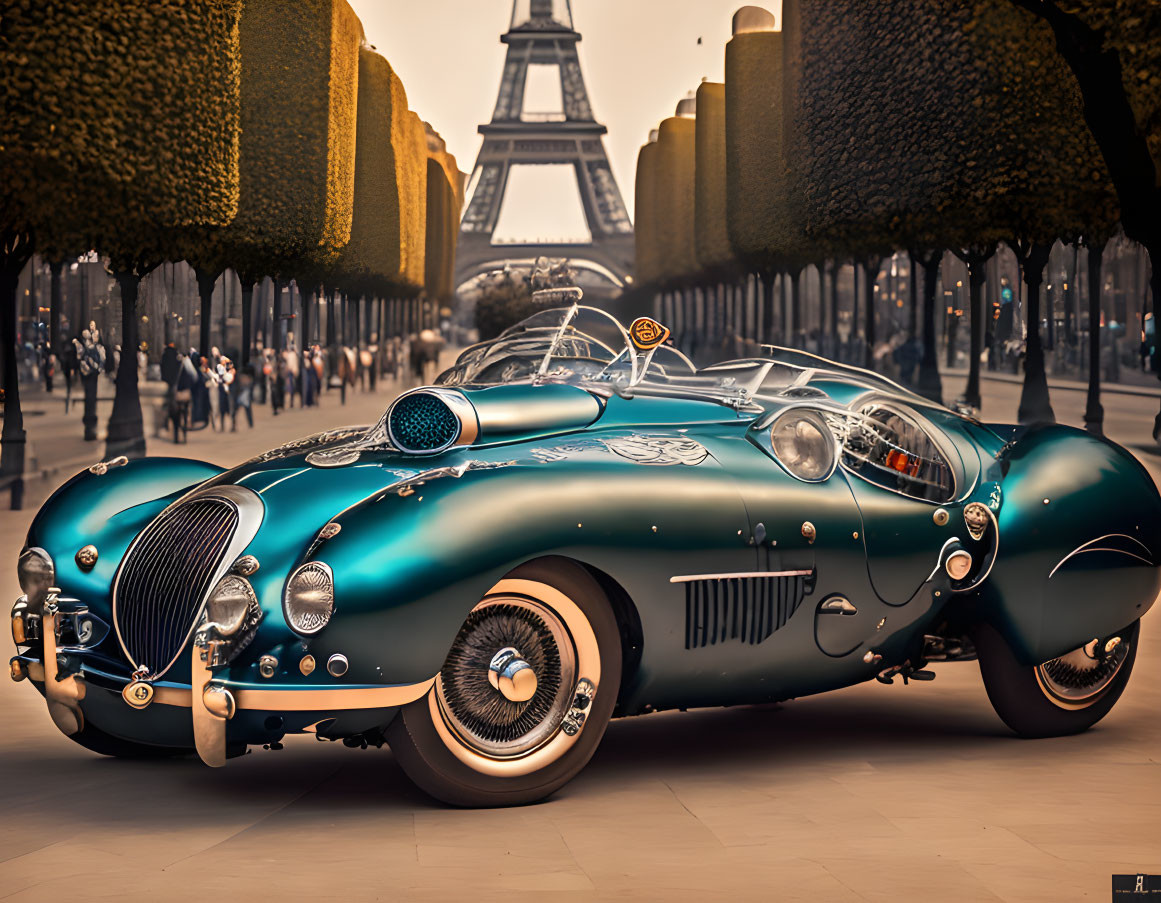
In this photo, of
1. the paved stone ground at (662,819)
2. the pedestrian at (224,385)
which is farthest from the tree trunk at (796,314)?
the paved stone ground at (662,819)

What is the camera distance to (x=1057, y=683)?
6680 millimetres

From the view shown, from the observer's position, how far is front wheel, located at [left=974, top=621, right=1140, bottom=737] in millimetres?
6523

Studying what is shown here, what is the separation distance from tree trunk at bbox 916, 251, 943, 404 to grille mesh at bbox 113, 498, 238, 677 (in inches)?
977

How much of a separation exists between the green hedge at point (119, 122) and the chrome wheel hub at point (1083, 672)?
48.2ft

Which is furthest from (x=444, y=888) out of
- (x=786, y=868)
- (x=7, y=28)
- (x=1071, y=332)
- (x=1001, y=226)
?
(x=1071, y=332)

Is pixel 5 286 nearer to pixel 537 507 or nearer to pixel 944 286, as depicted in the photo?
pixel 537 507

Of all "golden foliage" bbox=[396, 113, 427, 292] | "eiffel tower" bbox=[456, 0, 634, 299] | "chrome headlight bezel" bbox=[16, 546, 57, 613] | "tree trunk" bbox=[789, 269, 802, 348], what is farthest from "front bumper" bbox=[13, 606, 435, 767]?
"eiffel tower" bbox=[456, 0, 634, 299]

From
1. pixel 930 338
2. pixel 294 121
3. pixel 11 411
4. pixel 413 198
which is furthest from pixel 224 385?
pixel 413 198

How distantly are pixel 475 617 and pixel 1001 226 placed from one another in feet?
62.1

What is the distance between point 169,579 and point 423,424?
97cm

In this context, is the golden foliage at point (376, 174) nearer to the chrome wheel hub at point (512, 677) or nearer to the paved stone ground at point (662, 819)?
the paved stone ground at point (662, 819)

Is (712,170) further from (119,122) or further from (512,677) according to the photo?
(512,677)

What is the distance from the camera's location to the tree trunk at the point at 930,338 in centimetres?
2977

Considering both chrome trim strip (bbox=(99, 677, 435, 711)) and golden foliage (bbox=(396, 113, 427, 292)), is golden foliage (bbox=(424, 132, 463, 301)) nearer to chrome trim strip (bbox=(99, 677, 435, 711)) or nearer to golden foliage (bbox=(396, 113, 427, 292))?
golden foliage (bbox=(396, 113, 427, 292))
